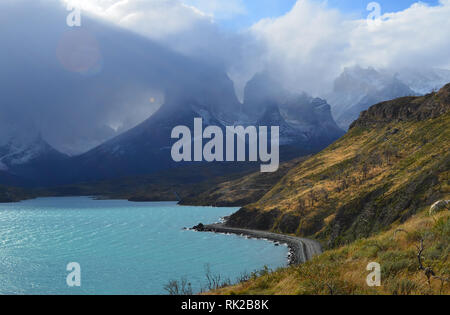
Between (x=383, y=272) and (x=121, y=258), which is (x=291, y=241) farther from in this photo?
(x=383, y=272)

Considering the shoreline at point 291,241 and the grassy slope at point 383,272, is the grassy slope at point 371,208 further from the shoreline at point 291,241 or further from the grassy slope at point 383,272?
the shoreline at point 291,241

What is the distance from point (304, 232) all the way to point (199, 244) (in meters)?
29.6

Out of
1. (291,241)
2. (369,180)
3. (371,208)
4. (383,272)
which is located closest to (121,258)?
(291,241)

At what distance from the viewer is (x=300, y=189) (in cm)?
12544

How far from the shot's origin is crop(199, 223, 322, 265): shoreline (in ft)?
238

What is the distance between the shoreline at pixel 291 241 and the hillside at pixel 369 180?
3427 mm

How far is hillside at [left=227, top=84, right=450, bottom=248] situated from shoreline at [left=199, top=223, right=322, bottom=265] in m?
3.43

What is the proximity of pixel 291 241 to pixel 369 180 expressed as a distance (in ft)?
90.2

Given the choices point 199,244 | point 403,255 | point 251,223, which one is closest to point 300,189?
point 251,223

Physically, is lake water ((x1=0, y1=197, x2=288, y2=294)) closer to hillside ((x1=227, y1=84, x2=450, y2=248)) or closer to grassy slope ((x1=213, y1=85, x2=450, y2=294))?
hillside ((x1=227, y1=84, x2=450, y2=248))

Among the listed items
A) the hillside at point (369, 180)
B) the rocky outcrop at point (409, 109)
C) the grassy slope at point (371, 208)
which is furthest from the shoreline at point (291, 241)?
the rocky outcrop at point (409, 109)

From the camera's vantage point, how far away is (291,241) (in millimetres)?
92312

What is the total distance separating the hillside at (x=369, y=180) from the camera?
66425mm
